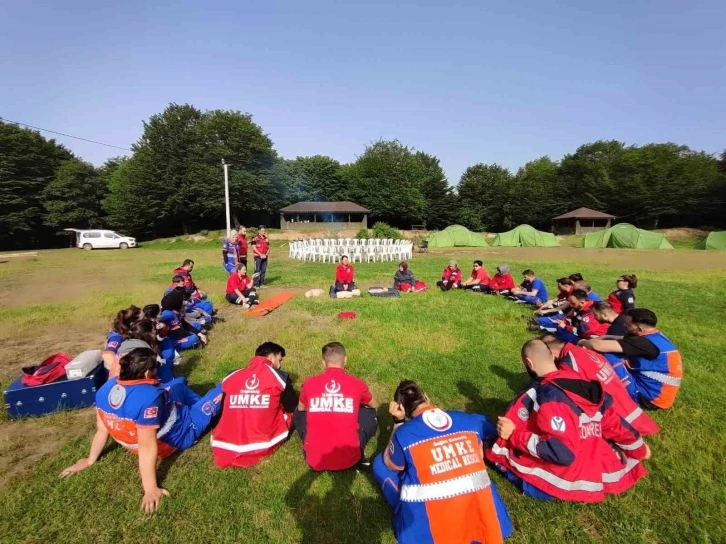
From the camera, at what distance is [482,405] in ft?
14.3

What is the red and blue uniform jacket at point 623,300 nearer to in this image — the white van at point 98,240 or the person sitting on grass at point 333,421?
the person sitting on grass at point 333,421

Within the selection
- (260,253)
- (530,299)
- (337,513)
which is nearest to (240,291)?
(260,253)

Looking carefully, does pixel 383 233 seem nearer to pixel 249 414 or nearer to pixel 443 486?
pixel 249 414

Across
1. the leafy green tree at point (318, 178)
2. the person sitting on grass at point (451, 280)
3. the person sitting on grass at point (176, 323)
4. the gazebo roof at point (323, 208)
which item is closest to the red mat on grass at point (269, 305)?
the person sitting on grass at point (176, 323)

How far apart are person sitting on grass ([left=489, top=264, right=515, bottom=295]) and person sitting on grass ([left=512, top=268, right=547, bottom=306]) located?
26.0 inches

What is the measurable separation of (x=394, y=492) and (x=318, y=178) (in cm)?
5413

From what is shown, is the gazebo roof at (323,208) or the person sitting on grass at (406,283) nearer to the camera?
the person sitting on grass at (406,283)

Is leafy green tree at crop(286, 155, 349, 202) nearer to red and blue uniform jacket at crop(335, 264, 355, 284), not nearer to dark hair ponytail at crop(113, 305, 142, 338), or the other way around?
red and blue uniform jacket at crop(335, 264, 355, 284)

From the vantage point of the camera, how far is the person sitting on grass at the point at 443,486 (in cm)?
221

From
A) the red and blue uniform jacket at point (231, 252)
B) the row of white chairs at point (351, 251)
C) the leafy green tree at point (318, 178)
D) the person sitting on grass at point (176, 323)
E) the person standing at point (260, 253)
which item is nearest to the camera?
the person sitting on grass at point (176, 323)

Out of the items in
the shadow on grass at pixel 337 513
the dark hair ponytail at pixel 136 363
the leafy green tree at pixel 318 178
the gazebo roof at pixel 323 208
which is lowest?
the shadow on grass at pixel 337 513

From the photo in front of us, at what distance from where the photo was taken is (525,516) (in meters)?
2.74

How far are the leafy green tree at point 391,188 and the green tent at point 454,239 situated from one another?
1839cm

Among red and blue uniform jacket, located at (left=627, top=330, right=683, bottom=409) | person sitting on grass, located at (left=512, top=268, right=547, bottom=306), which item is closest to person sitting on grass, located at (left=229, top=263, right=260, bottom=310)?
person sitting on grass, located at (left=512, top=268, right=547, bottom=306)
